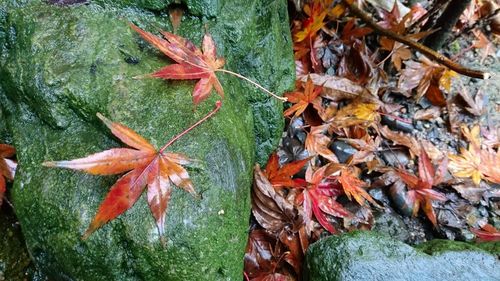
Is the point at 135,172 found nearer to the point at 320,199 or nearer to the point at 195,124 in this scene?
the point at 195,124

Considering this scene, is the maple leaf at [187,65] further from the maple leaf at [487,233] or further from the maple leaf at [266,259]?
the maple leaf at [487,233]

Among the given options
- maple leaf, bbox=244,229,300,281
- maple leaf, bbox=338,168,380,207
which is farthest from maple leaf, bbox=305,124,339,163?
maple leaf, bbox=244,229,300,281

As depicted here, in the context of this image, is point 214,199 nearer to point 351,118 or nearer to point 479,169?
point 351,118

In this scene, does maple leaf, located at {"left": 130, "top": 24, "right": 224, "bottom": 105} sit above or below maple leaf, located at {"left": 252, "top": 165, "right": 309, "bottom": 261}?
above

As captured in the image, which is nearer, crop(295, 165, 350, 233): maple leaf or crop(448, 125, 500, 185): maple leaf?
crop(295, 165, 350, 233): maple leaf

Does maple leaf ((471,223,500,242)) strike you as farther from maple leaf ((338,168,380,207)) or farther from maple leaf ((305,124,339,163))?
maple leaf ((305,124,339,163))

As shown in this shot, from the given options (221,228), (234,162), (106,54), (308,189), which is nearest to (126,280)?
(221,228)

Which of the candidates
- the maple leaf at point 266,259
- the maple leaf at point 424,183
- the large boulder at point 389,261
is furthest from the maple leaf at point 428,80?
the maple leaf at point 266,259

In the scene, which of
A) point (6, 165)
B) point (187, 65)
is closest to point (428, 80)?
point (187, 65)
